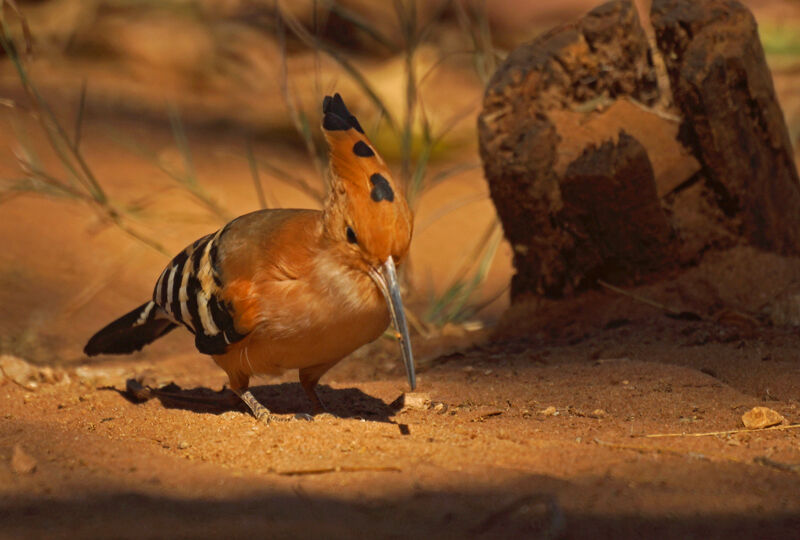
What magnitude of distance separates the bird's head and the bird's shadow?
2.52 ft

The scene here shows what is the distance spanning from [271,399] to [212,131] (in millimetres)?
6076

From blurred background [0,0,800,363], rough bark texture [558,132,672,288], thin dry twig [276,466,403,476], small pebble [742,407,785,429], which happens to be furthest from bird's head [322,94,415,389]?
blurred background [0,0,800,363]

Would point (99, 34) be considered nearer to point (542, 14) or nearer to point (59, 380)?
point (542, 14)

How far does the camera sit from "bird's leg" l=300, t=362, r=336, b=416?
342 centimetres

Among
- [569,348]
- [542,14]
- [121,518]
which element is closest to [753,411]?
[569,348]

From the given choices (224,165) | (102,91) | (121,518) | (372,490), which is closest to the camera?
(121,518)

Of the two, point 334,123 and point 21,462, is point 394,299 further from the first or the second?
point 21,462

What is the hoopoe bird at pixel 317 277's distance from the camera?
2.85 m

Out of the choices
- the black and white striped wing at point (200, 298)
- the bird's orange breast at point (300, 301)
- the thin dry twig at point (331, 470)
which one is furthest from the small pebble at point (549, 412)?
the black and white striped wing at point (200, 298)

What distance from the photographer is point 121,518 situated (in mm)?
2135

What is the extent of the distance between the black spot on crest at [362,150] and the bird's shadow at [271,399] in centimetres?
110

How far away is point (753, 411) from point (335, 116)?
5.65 feet

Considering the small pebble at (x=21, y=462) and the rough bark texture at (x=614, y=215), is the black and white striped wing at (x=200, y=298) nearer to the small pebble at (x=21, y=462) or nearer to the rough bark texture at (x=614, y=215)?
the small pebble at (x=21, y=462)

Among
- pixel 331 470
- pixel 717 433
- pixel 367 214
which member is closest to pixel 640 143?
pixel 717 433
